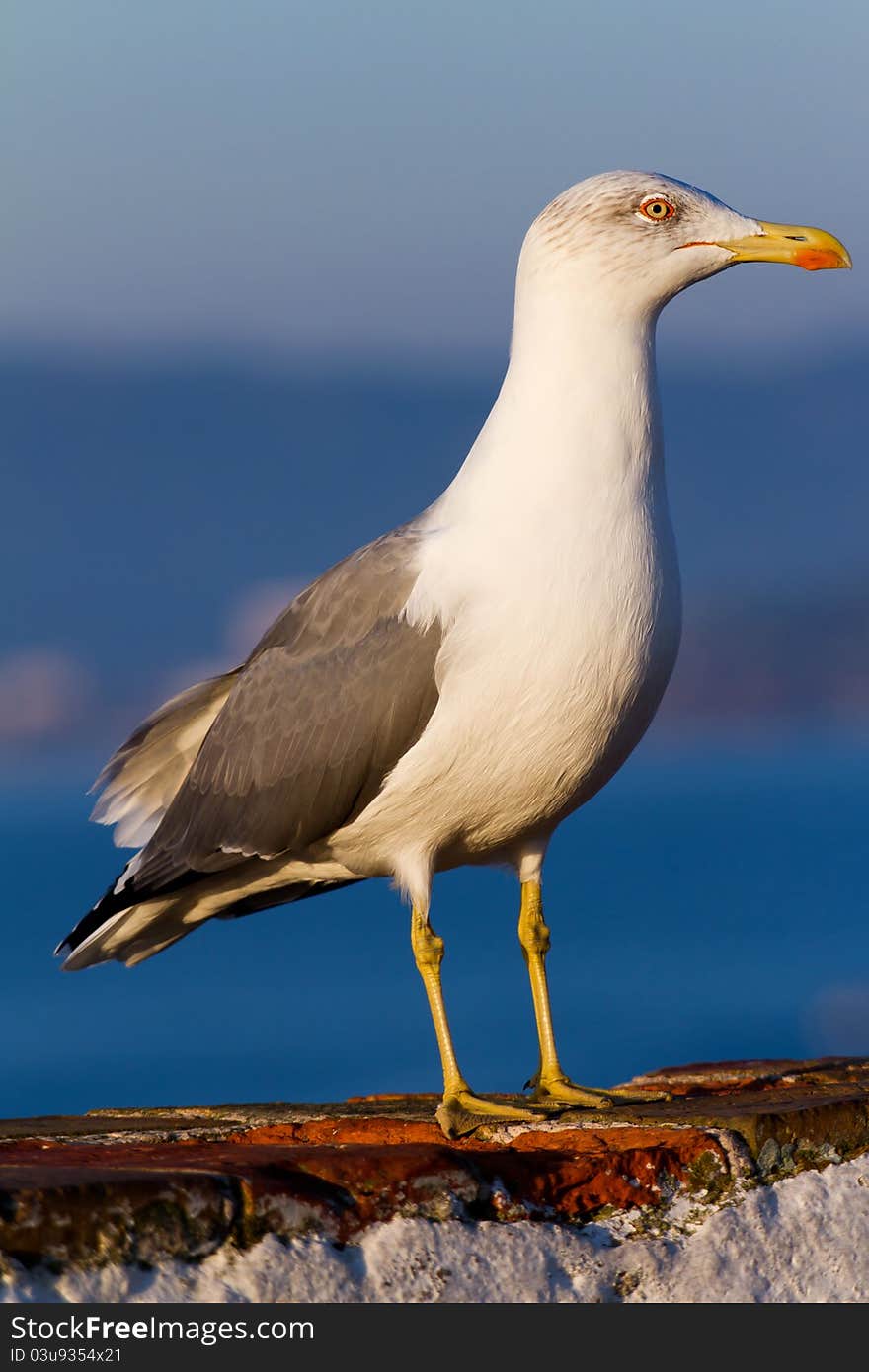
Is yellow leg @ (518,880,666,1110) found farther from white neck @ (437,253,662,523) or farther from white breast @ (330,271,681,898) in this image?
white neck @ (437,253,662,523)

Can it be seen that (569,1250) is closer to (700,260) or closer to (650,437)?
(650,437)

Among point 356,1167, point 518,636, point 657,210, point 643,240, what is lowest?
point 356,1167

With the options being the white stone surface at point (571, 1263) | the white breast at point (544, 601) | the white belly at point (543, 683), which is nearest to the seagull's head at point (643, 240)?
the white breast at point (544, 601)

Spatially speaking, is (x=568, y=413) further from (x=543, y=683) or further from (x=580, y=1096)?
(x=580, y=1096)

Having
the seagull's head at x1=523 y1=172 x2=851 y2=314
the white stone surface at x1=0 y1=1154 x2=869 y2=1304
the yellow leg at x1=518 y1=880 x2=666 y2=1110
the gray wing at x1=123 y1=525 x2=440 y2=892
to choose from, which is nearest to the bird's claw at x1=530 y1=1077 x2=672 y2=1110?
the yellow leg at x1=518 y1=880 x2=666 y2=1110

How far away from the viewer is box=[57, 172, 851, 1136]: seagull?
5902mm

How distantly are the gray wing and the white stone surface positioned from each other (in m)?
2.02

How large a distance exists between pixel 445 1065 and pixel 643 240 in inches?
119

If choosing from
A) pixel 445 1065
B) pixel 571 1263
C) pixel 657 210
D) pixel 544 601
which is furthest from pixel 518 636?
pixel 571 1263

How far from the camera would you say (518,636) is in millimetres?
5848

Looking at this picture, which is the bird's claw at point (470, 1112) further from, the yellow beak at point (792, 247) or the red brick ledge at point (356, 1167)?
the yellow beak at point (792, 247)

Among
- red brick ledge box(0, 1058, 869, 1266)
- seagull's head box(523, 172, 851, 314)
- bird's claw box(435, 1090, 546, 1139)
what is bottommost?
red brick ledge box(0, 1058, 869, 1266)

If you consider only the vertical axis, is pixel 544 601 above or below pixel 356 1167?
above

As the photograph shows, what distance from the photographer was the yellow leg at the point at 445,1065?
5.69 m
